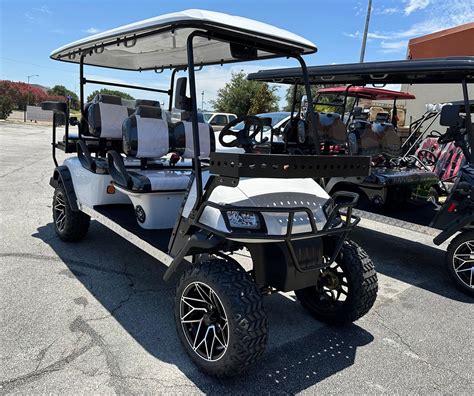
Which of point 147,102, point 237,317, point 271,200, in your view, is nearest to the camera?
point 237,317

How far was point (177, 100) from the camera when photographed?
3037mm

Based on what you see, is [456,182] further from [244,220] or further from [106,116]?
[106,116]

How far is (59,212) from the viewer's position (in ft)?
14.7

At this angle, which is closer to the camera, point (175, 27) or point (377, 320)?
point (175, 27)

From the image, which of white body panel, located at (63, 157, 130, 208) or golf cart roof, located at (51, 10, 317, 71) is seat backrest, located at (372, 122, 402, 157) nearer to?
golf cart roof, located at (51, 10, 317, 71)

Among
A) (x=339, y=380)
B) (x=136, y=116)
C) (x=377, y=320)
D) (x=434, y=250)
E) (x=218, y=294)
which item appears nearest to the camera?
(x=218, y=294)

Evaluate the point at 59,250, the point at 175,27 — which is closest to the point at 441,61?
the point at 175,27

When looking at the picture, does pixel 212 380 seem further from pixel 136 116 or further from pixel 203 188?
pixel 136 116

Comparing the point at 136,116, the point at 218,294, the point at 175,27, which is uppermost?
the point at 175,27

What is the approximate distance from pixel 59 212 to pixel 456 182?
13.8 ft

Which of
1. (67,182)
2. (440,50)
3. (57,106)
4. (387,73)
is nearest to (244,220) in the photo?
(67,182)

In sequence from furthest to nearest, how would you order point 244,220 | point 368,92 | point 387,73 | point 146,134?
point 368,92
point 387,73
point 146,134
point 244,220

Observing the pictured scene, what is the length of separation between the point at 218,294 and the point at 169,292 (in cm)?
133

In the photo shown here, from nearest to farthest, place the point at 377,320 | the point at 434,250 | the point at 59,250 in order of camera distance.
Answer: the point at 377,320 < the point at 59,250 < the point at 434,250
